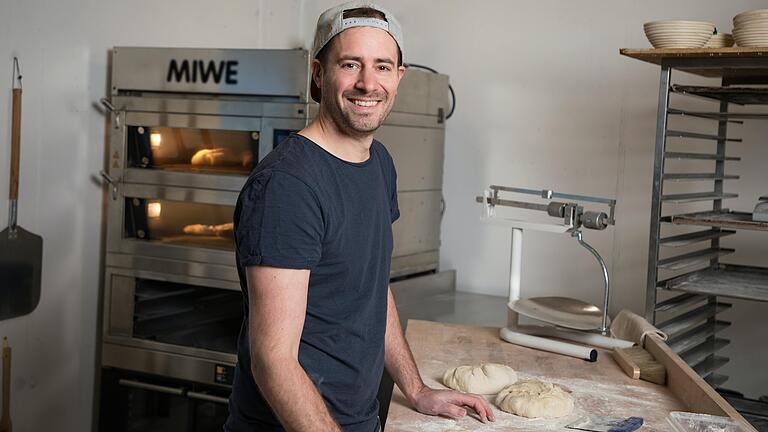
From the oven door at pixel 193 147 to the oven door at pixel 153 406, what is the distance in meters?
0.78

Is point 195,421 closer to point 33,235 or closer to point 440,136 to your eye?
point 33,235

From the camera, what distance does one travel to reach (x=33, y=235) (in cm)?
315

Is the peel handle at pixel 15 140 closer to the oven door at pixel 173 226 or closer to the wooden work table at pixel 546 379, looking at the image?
the oven door at pixel 173 226

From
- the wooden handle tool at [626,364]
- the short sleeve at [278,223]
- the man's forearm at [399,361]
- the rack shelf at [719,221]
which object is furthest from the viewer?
the rack shelf at [719,221]

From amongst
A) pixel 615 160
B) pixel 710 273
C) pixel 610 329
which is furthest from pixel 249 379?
pixel 615 160


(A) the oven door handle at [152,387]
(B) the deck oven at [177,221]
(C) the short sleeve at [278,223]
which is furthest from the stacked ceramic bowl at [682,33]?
(A) the oven door handle at [152,387]

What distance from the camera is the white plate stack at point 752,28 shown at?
2.28m

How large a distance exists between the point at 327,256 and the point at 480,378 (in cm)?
72

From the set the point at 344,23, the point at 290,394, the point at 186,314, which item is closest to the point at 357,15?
the point at 344,23

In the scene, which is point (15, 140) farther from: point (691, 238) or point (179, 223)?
point (691, 238)

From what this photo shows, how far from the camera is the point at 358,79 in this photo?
1.62m

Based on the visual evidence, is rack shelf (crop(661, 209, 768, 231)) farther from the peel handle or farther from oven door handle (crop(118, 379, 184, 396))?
the peel handle

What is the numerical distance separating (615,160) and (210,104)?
1592mm

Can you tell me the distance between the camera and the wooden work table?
1.89 m
